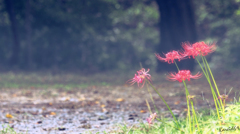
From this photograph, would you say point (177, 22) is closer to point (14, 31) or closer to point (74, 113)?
point (74, 113)

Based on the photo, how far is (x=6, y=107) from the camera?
5660mm

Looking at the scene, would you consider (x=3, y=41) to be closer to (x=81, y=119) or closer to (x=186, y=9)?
(x=186, y=9)

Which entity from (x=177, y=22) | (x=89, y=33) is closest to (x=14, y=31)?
(x=89, y=33)

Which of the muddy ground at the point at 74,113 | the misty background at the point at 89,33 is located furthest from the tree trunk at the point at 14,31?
the muddy ground at the point at 74,113

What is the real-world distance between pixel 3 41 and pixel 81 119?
1861 centimetres

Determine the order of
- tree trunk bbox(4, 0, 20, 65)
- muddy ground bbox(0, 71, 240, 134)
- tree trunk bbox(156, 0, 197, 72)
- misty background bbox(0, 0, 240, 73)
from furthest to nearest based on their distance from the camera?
misty background bbox(0, 0, 240, 73) < tree trunk bbox(4, 0, 20, 65) < tree trunk bbox(156, 0, 197, 72) < muddy ground bbox(0, 71, 240, 134)

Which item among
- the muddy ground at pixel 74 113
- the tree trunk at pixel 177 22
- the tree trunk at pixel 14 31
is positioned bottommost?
the muddy ground at pixel 74 113

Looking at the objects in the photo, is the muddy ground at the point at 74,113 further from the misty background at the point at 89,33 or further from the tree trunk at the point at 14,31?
the tree trunk at the point at 14,31

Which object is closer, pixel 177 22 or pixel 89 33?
pixel 177 22

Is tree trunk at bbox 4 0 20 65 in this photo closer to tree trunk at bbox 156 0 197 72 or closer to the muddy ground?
tree trunk at bbox 156 0 197 72

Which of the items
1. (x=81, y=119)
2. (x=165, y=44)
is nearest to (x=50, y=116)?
(x=81, y=119)

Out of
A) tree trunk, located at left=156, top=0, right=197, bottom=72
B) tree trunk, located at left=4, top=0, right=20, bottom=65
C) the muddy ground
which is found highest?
tree trunk, located at left=4, top=0, right=20, bottom=65

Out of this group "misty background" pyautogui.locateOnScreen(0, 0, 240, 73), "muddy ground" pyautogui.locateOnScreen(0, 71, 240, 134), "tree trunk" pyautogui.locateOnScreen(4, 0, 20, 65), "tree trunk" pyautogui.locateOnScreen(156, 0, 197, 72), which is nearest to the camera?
"muddy ground" pyautogui.locateOnScreen(0, 71, 240, 134)

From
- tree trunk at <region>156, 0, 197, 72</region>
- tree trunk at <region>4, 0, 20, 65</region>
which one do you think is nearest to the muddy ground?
tree trunk at <region>156, 0, 197, 72</region>
